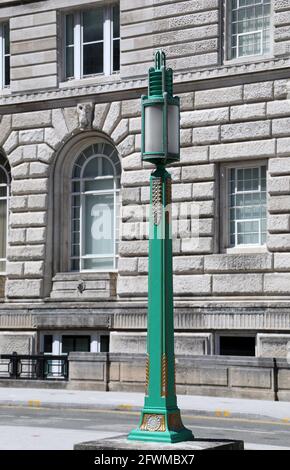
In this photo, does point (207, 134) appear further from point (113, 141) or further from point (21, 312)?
point (21, 312)

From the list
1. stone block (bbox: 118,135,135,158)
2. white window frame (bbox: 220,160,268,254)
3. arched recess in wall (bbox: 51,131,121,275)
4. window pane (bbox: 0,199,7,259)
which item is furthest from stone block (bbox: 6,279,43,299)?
white window frame (bbox: 220,160,268,254)

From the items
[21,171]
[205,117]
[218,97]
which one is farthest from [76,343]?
[218,97]

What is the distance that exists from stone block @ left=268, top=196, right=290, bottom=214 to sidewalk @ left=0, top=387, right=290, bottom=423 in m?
6.72

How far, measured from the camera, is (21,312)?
119 feet

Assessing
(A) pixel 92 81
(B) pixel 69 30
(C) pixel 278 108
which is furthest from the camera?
(B) pixel 69 30

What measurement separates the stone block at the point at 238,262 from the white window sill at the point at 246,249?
301 mm

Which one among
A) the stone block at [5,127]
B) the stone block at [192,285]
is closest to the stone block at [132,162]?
the stone block at [192,285]

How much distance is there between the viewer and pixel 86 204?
36.6 metres

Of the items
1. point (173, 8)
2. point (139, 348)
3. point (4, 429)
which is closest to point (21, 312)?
point (139, 348)

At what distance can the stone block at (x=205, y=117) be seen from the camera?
33.3m

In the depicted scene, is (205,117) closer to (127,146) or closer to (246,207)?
(127,146)

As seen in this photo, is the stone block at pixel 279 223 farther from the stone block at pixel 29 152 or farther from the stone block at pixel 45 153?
the stone block at pixel 29 152

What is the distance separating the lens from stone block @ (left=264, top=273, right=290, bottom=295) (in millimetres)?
31469

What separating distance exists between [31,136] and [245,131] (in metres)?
7.78
